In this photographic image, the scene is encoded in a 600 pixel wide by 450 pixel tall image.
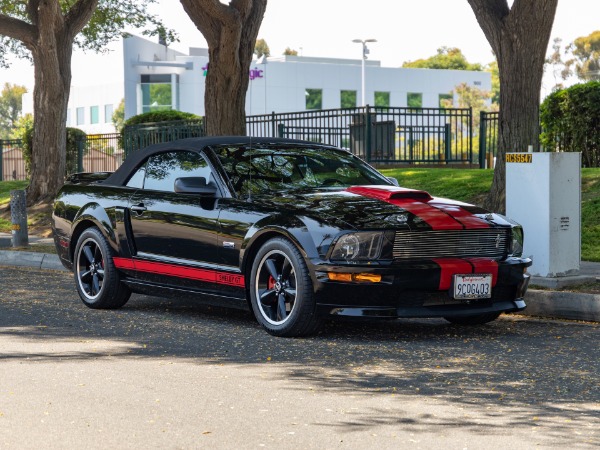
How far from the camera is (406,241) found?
27.7 feet

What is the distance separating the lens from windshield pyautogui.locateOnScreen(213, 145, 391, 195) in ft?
31.3

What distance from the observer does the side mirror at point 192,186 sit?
30.8ft

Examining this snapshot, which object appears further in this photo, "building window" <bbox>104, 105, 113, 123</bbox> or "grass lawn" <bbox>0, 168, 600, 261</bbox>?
"building window" <bbox>104, 105, 113, 123</bbox>

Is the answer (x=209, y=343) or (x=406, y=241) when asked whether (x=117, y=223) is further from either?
(x=406, y=241)

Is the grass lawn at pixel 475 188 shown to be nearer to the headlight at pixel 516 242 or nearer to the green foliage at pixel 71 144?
the headlight at pixel 516 242

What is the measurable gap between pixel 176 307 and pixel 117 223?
1108mm

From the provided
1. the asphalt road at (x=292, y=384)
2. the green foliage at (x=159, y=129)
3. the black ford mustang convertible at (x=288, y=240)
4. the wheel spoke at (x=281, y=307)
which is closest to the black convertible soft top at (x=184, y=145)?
the black ford mustang convertible at (x=288, y=240)

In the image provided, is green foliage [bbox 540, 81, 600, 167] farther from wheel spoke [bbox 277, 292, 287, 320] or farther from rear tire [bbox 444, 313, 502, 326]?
wheel spoke [bbox 277, 292, 287, 320]

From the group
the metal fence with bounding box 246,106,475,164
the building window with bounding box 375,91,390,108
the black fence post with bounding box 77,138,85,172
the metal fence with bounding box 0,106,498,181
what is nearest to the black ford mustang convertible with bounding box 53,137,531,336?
the metal fence with bounding box 0,106,498,181

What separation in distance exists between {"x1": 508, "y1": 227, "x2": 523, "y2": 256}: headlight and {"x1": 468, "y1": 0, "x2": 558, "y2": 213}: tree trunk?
5623 mm

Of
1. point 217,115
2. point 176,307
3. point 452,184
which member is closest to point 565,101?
point 452,184

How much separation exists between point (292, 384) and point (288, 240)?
199 centimetres

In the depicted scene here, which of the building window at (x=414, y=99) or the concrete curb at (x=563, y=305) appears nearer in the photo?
the concrete curb at (x=563, y=305)

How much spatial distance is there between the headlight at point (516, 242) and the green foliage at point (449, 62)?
407 feet
